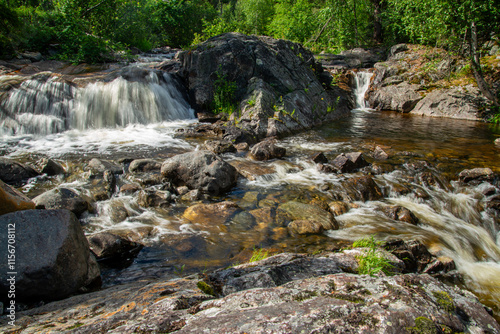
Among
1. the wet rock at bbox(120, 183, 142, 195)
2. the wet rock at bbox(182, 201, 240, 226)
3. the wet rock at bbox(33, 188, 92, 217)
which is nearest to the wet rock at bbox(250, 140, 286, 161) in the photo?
the wet rock at bbox(182, 201, 240, 226)

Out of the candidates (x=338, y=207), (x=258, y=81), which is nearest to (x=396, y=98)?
(x=258, y=81)

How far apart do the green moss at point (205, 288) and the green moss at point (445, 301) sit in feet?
5.67

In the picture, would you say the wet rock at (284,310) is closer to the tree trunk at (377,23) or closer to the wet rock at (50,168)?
the wet rock at (50,168)

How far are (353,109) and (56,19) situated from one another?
20.3 m

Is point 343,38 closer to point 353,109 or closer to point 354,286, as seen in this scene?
point 353,109

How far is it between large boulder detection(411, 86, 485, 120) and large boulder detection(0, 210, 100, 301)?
1978 centimetres

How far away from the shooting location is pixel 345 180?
24.9 feet

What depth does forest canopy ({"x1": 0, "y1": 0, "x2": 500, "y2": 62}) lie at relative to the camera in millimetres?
14625

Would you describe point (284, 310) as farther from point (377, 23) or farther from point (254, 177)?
point (377, 23)

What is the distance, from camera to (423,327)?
1574 millimetres

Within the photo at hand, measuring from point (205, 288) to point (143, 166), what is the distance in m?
5.95

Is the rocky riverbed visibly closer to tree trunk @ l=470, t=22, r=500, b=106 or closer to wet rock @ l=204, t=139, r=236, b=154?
wet rock @ l=204, t=139, r=236, b=154

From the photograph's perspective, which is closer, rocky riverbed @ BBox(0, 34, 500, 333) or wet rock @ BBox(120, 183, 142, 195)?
rocky riverbed @ BBox(0, 34, 500, 333)

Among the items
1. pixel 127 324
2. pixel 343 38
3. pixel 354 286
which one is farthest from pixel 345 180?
pixel 343 38
